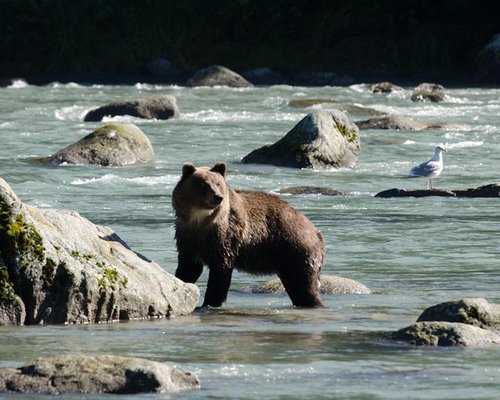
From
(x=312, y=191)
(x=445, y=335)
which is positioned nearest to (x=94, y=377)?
(x=445, y=335)

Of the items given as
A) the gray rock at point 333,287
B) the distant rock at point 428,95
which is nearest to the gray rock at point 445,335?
the gray rock at point 333,287

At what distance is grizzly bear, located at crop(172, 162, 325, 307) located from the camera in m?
10.2

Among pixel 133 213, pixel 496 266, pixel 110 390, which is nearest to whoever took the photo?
pixel 110 390

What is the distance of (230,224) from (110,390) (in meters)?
3.31

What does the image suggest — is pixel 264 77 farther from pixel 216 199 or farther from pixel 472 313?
pixel 472 313

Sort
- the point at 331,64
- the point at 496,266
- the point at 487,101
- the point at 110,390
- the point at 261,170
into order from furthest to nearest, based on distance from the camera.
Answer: the point at 331,64
the point at 487,101
the point at 261,170
the point at 496,266
the point at 110,390

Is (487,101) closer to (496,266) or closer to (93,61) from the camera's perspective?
(93,61)

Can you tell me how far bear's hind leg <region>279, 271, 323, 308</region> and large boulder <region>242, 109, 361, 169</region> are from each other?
11.4 m

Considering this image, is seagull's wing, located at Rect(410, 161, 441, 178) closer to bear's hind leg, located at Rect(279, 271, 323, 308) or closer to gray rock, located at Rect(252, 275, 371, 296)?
gray rock, located at Rect(252, 275, 371, 296)

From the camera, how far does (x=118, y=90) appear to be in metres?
39.5

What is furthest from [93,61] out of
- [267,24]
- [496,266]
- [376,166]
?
[496,266]

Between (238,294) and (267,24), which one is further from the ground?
(267,24)

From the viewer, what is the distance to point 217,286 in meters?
10.4

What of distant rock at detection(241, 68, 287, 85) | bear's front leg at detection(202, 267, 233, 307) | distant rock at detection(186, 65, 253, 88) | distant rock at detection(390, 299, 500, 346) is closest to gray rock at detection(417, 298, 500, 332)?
distant rock at detection(390, 299, 500, 346)
